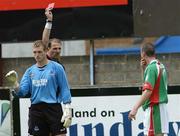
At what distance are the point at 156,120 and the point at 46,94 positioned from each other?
54.1 inches

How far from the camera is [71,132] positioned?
29.7 ft

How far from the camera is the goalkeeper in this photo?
295 inches

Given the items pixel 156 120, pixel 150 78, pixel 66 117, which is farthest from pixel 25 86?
pixel 156 120

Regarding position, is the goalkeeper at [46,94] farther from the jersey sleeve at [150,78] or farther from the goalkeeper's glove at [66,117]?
the jersey sleeve at [150,78]

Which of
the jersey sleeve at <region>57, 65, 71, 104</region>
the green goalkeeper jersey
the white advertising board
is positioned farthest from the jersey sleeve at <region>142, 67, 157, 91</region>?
the white advertising board

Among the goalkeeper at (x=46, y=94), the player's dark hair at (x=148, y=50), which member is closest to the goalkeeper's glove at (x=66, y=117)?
the goalkeeper at (x=46, y=94)

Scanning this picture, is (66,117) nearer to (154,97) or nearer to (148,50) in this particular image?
(154,97)

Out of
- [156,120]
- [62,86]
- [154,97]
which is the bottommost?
[156,120]

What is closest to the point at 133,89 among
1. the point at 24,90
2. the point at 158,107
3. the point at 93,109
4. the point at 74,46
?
the point at 93,109

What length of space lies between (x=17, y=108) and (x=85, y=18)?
242 cm

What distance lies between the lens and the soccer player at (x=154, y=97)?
7.51 meters

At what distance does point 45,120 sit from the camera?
7.59 meters

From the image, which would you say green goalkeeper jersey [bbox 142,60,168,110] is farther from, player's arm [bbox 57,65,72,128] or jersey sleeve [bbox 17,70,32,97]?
jersey sleeve [bbox 17,70,32,97]

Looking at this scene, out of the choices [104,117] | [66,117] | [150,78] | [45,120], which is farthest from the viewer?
[104,117]
